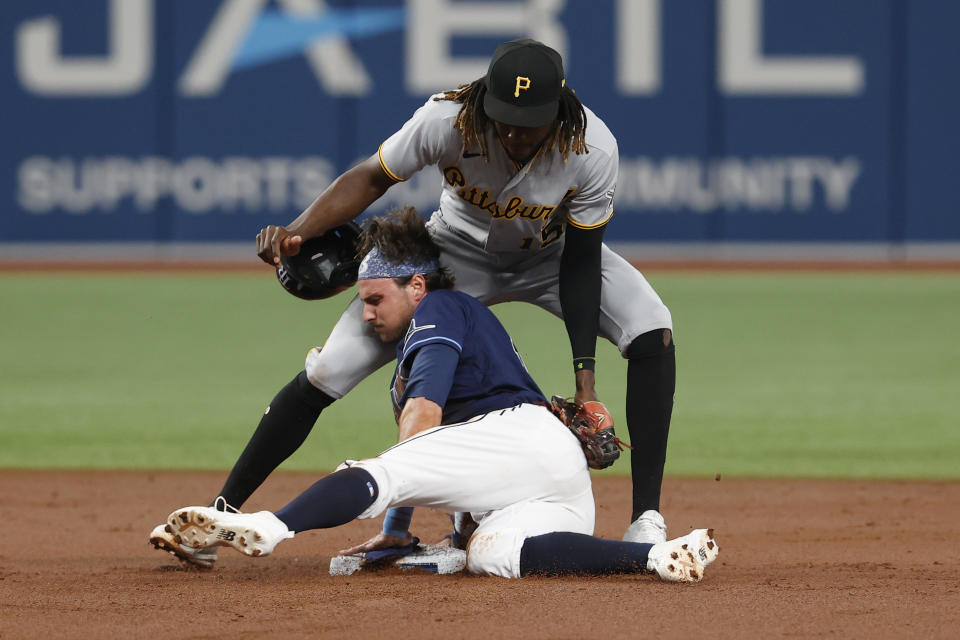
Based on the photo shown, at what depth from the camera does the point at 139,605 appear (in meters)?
3.42

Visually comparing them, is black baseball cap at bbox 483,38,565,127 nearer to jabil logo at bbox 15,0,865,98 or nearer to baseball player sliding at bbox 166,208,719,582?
baseball player sliding at bbox 166,208,719,582

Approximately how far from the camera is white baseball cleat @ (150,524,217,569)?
11.7 feet

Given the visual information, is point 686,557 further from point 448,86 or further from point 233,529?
point 448,86

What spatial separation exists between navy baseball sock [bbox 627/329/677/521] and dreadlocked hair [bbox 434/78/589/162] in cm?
73

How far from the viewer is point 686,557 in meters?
3.59

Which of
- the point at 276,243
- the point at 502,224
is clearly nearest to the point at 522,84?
the point at 502,224

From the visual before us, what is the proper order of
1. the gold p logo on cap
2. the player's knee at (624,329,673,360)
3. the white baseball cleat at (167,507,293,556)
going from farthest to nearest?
the player's knee at (624,329,673,360) → the gold p logo on cap → the white baseball cleat at (167,507,293,556)

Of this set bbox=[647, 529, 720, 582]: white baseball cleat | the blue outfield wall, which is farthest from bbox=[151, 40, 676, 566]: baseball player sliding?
the blue outfield wall

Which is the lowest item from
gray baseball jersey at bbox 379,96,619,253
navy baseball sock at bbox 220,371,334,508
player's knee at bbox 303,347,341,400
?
navy baseball sock at bbox 220,371,334,508

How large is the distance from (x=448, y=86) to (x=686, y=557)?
13107mm

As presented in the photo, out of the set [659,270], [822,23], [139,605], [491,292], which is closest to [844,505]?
[491,292]

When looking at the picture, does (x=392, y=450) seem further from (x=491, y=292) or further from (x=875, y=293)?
(x=875, y=293)

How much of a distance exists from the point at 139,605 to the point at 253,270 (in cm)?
1316

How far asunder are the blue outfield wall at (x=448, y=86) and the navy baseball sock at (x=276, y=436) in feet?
38.2
